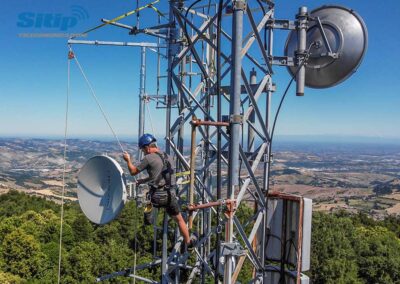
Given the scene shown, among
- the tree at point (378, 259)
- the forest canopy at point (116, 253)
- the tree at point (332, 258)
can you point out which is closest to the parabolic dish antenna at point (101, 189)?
the forest canopy at point (116, 253)

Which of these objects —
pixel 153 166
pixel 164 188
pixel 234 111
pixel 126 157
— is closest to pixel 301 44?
pixel 234 111

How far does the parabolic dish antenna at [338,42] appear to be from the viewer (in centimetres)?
665

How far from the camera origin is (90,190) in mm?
6785

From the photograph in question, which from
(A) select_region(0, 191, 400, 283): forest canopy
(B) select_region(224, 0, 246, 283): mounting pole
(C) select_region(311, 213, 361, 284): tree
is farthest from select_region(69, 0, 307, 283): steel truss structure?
(C) select_region(311, 213, 361, 284): tree

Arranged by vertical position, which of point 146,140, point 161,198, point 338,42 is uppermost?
point 338,42

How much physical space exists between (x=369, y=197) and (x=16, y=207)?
86328 millimetres

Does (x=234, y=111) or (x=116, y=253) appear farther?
(x=116, y=253)

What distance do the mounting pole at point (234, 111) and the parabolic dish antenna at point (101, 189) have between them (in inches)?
70.2

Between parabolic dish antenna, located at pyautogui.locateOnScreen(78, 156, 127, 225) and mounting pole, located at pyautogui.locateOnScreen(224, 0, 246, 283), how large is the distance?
178 cm

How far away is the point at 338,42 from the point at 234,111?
8.76 ft

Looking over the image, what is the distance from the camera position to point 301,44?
6.26 m

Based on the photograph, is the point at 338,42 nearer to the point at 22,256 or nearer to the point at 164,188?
the point at 164,188

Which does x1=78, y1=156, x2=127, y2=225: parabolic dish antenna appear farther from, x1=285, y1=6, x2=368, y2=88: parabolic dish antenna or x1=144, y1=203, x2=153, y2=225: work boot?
x1=285, y1=6, x2=368, y2=88: parabolic dish antenna

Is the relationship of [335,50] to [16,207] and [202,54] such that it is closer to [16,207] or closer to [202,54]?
[202,54]
